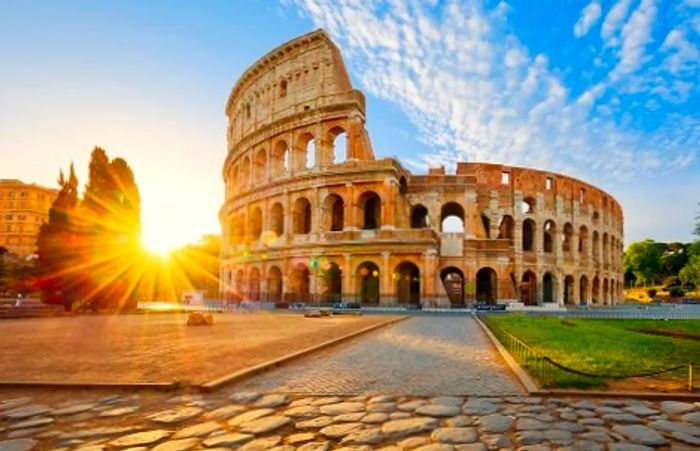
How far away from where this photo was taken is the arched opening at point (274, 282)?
125 ft

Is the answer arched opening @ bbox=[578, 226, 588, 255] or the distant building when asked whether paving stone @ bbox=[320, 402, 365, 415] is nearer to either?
arched opening @ bbox=[578, 226, 588, 255]

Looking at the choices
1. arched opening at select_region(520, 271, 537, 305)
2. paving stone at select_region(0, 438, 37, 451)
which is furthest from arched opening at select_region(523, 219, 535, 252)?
paving stone at select_region(0, 438, 37, 451)

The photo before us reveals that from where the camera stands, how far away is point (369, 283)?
3831cm

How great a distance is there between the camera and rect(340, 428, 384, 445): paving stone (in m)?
4.09

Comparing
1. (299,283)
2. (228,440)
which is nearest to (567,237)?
(299,283)

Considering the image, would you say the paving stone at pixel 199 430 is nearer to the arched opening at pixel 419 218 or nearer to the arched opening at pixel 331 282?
the arched opening at pixel 331 282

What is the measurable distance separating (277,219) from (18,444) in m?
36.4

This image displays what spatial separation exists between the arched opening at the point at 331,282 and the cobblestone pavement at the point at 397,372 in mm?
23019

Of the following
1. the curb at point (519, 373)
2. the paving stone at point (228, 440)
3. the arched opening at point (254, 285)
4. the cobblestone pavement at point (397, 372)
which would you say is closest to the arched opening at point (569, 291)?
the arched opening at point (254, 285)

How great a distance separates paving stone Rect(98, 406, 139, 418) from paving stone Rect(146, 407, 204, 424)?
1.18ft

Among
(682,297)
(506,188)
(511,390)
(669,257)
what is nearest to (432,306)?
(506,188)

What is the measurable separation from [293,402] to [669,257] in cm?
9986

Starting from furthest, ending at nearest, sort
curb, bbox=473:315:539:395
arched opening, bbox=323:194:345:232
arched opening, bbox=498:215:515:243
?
arched opening, bbox=498:215:515:243
arched opening, bbox=323:194:345:232
curb, bbox=473:315:539:395

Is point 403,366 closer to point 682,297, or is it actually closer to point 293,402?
point 293,402
